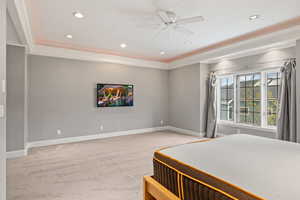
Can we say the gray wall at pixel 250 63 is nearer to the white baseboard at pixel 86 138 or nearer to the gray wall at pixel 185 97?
the gray wall at pixel 185 97

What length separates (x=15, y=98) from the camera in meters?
3.78

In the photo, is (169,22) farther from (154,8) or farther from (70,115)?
(70,115)

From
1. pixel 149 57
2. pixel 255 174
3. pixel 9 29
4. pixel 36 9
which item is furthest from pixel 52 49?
pixel 255 174

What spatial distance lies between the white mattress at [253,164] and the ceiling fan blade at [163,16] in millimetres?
2387

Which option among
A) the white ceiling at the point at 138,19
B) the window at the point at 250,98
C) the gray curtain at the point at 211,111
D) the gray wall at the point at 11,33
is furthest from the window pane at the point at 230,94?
the gray wall at the point at 11,33

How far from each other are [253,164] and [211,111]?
4.43 metres

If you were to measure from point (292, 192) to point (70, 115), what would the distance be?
5183mm

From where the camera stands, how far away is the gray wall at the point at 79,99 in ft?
15.0

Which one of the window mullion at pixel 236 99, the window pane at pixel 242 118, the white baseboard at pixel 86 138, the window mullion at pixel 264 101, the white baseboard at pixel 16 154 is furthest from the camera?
the window mullion at pixel 236 99

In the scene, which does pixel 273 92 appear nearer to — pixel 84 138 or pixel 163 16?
pixel 163 16

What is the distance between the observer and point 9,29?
10.1 ft

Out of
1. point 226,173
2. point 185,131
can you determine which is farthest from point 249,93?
point 226,173

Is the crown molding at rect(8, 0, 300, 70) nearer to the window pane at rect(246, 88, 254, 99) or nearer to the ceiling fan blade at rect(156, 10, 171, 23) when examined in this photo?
the window pane at rect(246, 88, 254, 99)

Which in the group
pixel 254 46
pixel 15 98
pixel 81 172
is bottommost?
pixel 81 172
